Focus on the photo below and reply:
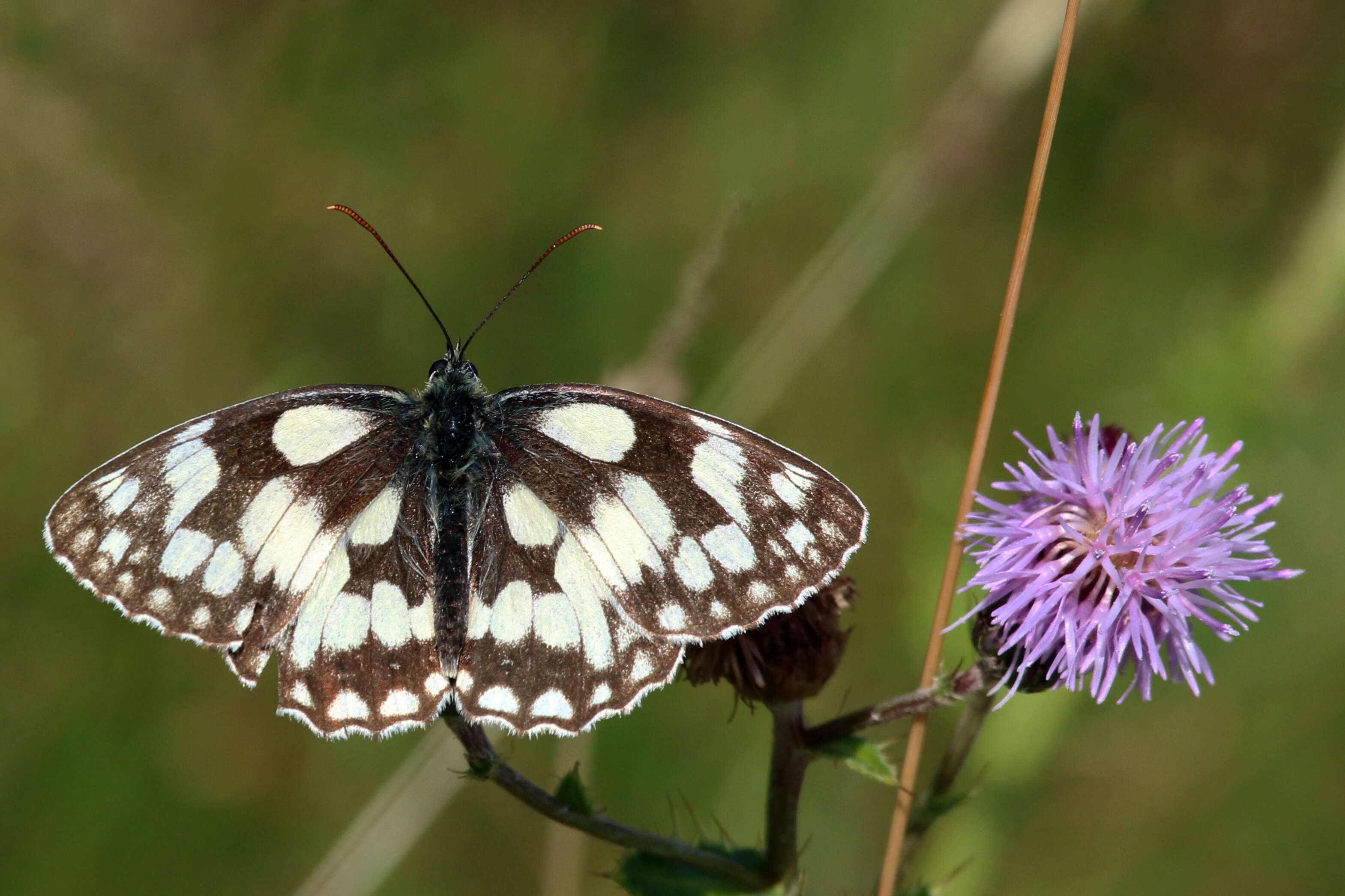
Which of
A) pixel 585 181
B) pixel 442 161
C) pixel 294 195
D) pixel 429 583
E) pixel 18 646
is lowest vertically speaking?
pixel 18 646

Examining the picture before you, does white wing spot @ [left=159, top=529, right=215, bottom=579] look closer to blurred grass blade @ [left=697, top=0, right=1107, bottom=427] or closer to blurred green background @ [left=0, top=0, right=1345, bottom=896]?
blurred green background @ [left=0, top=0, right=1345, bottom=896]

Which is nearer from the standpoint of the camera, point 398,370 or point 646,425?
point 646,425

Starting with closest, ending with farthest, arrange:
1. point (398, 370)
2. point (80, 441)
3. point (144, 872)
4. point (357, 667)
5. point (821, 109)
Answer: point (357, 667)
point (144, 872)
point (80, 441)
point (398, 370)
point (821, 109)

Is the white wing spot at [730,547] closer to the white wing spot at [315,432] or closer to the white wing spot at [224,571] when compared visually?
the white wing spot at [315,432]

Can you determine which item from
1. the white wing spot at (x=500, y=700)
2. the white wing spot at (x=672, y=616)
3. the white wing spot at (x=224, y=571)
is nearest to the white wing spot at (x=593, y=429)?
the white wing spot at (x=672, y=616)

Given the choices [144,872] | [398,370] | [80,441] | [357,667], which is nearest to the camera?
[357,667]

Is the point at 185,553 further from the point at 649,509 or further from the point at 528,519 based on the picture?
the point at 649,509

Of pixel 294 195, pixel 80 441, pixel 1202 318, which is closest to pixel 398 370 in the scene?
pixel 294 195

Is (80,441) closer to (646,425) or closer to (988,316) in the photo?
(646,425)
